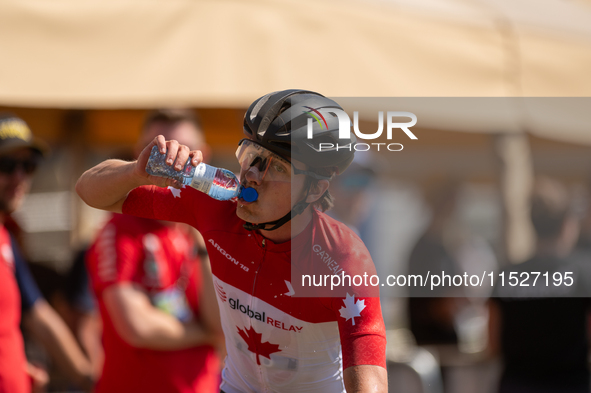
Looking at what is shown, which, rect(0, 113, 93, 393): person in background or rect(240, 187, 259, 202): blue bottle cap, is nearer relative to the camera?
rect(240, 187, 259, 202): blue bottle cap

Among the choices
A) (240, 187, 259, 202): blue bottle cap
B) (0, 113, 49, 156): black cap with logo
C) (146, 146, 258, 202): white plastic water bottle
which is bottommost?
(240, 187, 259, 202): blue bottle cap

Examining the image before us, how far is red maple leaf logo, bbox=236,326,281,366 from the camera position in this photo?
6.46 feet

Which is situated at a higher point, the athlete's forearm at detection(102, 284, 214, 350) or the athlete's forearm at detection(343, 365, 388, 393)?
the athlete's forearm at detection(102, 284, 214, 350)

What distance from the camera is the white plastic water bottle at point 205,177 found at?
5.67ft

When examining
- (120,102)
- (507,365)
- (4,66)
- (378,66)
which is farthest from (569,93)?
(4,66)

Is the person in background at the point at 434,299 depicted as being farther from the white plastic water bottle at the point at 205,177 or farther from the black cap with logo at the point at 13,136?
the white plastic water bottle at the point at 205,177

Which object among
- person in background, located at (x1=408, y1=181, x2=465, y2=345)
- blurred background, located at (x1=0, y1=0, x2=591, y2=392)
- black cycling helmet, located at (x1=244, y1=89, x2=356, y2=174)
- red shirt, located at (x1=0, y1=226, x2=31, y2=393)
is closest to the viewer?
black cycling helmet, located at (x1=244, y1=89, x2=356, y2=174)

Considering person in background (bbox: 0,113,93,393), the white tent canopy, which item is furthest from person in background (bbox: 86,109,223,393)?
the white tent canopy

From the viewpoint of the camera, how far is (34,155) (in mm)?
3334

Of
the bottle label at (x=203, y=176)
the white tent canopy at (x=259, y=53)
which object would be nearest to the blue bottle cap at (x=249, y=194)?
the bottle label at (x=203, y=176)

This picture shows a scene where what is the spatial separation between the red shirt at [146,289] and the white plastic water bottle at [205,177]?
146 centimetres

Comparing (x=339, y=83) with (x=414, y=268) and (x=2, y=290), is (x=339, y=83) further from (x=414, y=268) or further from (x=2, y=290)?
(x=2, y=290)

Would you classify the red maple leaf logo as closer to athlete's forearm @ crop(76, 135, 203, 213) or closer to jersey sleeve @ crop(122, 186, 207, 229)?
jersey sleeve @ crop(122, 186, 207, 229)

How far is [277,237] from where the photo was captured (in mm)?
1972
